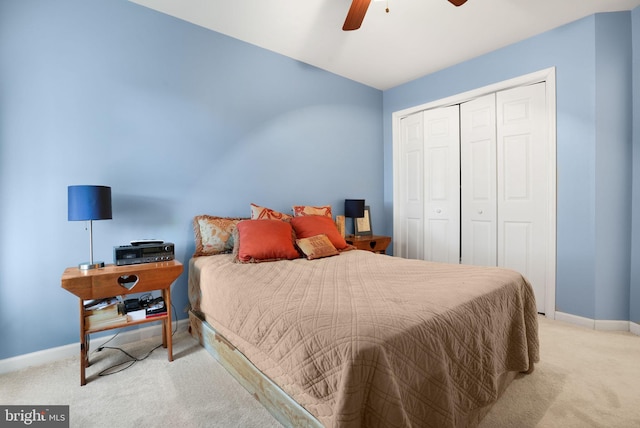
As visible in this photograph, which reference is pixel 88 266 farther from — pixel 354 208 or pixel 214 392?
pixel 354 208

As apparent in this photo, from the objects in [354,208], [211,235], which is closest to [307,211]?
[354,208]

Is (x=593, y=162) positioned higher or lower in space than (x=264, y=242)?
higher

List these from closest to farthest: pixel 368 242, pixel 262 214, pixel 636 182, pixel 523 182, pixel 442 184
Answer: pixel 636 182 → pixel 262 214 → pixel 523 182 → pixel 368 242 → pixel 442 184

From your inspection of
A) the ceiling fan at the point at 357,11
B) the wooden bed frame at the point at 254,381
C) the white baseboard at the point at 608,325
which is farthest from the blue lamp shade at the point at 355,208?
the white baseboard at the point at 608,325

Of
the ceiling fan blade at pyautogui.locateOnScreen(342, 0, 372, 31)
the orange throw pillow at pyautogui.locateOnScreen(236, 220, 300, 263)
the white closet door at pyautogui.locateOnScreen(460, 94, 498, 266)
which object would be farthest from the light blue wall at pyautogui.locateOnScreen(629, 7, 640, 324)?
the orange throw pillow at pyautogui.locateOnScreen(236, 220, 300, 263)

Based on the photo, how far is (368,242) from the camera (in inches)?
142

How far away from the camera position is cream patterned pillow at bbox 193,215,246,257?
2.59m

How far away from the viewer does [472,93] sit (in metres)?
3.41

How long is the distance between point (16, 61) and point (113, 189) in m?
0.99

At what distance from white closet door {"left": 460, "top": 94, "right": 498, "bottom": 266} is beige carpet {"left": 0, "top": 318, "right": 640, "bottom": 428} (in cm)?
132

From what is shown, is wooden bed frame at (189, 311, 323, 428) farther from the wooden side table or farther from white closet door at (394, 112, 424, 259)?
white closet door at (394, 112, 424, 259)

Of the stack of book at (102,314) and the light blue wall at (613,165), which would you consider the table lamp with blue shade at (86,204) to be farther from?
the light blue wall at (613,165)

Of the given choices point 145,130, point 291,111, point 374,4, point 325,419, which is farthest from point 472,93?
point 325,419

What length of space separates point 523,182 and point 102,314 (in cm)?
377
